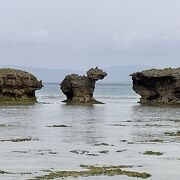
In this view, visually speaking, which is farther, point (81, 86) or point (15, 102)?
point (81, 86)

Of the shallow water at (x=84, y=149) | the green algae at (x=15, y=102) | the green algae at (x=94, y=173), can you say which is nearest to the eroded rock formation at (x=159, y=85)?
the green algae at (x=15, y=102)

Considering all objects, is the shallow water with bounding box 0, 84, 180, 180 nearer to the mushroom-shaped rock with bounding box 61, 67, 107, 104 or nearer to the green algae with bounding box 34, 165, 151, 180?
the green algae with bounding box 34, 165, 151, 180

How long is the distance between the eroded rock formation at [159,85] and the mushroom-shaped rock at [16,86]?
88.9 ft

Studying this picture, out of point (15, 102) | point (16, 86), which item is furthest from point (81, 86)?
point (15, 102)

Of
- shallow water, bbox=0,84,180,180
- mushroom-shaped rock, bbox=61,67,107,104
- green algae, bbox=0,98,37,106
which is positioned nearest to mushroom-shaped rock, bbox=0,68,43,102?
green algae, bbox=0,98,37,106

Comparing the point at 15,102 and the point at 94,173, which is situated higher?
the point at 94,173

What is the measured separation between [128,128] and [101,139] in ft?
50.2

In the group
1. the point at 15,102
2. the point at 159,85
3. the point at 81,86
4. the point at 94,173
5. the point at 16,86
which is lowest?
the point at 15,102

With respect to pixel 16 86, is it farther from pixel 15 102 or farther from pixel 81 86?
pixel 81 86

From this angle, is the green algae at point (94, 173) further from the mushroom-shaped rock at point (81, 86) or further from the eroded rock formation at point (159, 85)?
the eroded rock formation at point (159, 85)

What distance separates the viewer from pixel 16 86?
13025cm

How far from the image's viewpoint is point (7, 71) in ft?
440

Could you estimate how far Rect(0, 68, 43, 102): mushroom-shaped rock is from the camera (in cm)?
13025

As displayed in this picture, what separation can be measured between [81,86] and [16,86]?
51.7 feet
